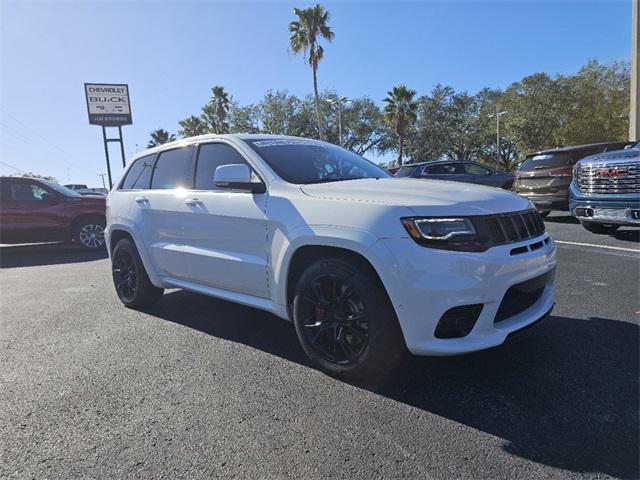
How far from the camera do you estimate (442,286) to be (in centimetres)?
240

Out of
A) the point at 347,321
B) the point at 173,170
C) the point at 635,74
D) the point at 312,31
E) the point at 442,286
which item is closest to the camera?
the point at 442,286

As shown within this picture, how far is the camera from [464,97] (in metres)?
41.2

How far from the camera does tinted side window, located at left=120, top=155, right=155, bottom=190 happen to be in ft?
15.3

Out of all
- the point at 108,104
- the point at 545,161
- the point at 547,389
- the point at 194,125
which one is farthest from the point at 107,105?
the point at 547,389

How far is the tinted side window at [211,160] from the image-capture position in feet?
12.1

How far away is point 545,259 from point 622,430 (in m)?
1.05

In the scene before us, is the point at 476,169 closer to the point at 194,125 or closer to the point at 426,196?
the point at 426,196

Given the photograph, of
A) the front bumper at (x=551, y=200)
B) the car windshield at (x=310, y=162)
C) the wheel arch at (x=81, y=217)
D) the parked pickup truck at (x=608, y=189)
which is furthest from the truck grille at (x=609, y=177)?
the wheel arch at (x=81, y=217)

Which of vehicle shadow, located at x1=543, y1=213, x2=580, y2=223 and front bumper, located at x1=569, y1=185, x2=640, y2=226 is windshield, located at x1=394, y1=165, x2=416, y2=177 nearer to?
vehicle shadow, located at x1=543, y1=213, x2=580, y2=223

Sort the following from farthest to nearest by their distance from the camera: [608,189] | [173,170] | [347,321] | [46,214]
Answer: [46,214] < [608,189] < [173,170] < [347,321]

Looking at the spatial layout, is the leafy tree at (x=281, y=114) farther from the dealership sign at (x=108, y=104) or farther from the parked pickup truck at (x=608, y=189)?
the parked pickup truck at (x=608, y=189)

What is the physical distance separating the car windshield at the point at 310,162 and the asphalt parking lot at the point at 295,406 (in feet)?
4.50

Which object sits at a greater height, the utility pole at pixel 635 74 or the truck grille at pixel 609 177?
the utility pole at pixel 635 74

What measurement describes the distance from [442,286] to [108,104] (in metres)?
33.8
